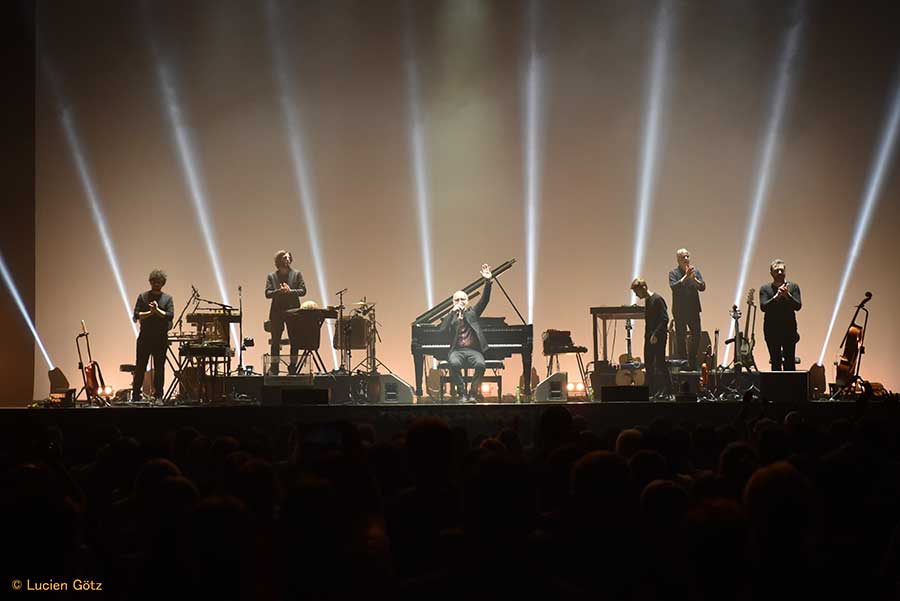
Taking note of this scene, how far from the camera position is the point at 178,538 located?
1938mm

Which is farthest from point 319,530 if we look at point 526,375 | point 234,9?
point 234,9

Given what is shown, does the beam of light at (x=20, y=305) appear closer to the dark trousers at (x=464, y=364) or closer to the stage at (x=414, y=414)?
the stage at (x=414, y=414)

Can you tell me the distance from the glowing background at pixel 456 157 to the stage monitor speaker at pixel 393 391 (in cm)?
194

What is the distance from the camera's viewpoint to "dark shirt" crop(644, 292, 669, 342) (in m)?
9.95

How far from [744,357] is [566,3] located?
535cm

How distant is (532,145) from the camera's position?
12648 millimetres

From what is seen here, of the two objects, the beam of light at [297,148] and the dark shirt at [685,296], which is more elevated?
the beam of light at [297,148]

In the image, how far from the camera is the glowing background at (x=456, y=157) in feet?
40.5

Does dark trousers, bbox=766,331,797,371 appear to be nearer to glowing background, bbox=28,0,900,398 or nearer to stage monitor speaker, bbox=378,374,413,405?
glowing background, bbox=28,0,900,398

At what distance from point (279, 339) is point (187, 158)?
3484 mm

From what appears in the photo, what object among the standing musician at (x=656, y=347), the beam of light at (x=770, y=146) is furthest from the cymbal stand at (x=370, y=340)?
the beam of light at (x=770, y=146)

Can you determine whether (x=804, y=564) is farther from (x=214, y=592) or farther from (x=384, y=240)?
(x=384, y=240)

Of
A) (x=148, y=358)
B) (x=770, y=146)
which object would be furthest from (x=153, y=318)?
(x=770, y=146)

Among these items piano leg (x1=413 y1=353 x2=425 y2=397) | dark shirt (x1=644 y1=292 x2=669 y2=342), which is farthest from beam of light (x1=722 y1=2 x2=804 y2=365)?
piano leg (x1=413 y1=353 x2=425 y2=397)
